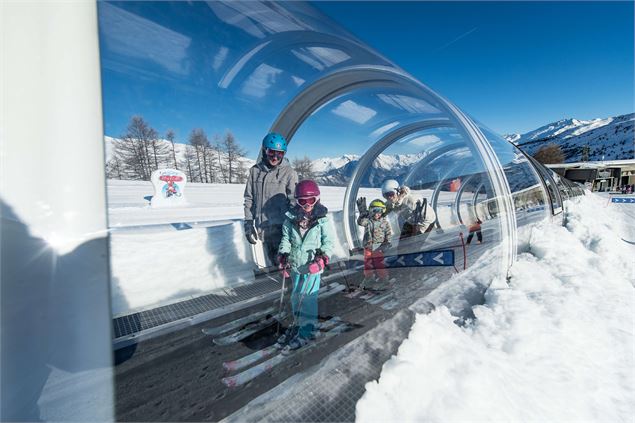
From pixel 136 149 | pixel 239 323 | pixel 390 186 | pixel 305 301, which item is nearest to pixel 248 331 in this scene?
pixel 239 323

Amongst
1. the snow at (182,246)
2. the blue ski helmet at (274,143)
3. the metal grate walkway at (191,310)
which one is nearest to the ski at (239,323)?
the metal grate walkway at (191,310)

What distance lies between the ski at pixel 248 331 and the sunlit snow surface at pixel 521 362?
1.29 m

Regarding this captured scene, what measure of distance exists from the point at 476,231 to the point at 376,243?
1480 mm

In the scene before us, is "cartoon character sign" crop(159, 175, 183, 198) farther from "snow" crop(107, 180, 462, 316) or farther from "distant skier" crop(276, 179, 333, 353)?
"distant skier" crop(276, 179, 333, 353)

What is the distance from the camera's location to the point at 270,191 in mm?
3340

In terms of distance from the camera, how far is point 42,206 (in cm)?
94

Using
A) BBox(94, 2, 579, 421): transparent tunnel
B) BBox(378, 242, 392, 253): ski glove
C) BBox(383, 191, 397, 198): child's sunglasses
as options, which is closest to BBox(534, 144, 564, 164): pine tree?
BBox(94, 2, 579, 421): transparent tunnel

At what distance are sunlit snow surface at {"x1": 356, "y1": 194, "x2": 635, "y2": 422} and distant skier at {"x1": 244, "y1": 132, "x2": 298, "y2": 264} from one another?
2.03 metres

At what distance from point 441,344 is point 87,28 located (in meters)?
3.03

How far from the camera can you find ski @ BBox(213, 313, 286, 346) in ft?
8.40

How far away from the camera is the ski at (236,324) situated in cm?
272

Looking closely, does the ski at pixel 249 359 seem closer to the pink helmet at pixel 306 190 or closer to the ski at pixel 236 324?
the ski at pixel 236 324

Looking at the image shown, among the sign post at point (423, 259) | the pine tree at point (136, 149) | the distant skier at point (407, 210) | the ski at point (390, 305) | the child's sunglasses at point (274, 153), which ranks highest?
the child's sunglasses at point (274, 153)

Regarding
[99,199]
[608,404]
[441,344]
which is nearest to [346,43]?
[99,199]
